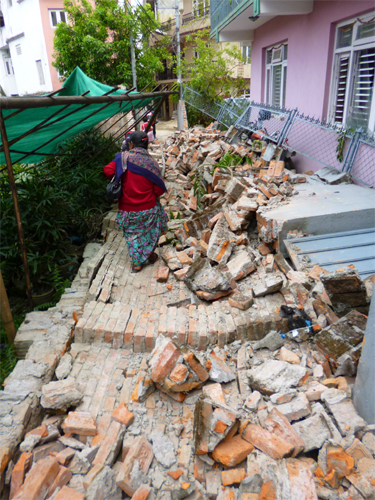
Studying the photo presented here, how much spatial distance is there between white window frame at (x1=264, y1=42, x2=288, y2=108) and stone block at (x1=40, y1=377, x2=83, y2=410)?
25.4 feet

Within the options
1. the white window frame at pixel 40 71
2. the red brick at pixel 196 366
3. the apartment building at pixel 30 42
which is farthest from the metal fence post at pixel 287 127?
the white window frame at pixel 40 71

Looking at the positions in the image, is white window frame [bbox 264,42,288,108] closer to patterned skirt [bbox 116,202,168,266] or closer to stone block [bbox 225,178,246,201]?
stone block [bbox 225,178,246,201]

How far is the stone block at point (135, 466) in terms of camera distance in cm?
184

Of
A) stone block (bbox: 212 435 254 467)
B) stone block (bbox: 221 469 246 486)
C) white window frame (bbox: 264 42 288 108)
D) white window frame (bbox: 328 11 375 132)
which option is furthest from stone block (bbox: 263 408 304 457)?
white window frame (bbox: 264 42 288 108)

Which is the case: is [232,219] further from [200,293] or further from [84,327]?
[84,327]

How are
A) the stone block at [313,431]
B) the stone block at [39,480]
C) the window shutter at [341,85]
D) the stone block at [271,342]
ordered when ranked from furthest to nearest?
the window shutter at [341,85]
the stone block at [271,342]
the stone block at [313,431]
the stone block at [39,480]

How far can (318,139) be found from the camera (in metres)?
5.66

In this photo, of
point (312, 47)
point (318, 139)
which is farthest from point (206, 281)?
point (312, 47)

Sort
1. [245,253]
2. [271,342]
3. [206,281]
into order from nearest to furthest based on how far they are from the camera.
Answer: [271,342]
[206,281]
[245,253]

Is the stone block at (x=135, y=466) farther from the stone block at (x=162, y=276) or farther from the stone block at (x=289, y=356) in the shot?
the stone block at (x=162, y=276)

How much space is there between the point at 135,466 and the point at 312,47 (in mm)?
6883

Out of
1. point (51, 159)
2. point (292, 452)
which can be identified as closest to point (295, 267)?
point (292, 452)

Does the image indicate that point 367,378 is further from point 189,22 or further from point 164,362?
point 189,22

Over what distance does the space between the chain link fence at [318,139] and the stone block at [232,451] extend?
3.79 m
